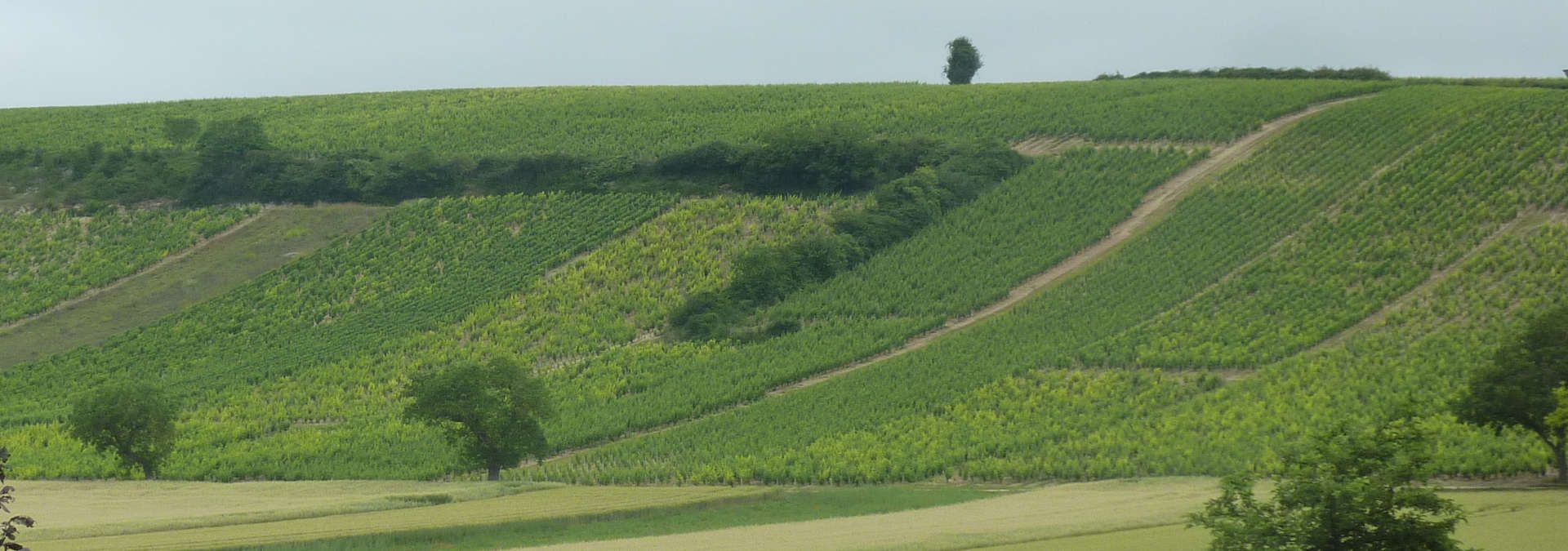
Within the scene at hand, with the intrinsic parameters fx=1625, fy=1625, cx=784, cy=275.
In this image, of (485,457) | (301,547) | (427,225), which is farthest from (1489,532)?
(427,225)

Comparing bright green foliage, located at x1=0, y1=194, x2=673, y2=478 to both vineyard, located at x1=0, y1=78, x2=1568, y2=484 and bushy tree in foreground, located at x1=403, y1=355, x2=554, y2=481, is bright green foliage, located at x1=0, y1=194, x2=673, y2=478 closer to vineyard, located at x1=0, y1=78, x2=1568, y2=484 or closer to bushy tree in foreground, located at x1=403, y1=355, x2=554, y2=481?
vineyard, located at x1=0, y1=78, x2=1568, y2=484

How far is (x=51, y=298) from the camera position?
83188 millimetres

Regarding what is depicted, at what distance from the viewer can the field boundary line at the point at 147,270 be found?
81812mm

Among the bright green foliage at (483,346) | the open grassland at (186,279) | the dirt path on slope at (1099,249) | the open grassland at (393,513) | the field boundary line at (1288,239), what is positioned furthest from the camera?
the open grassland at (186,279)

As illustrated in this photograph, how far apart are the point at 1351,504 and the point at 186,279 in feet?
244

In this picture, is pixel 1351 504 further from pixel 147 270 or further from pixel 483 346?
pixel 147 270

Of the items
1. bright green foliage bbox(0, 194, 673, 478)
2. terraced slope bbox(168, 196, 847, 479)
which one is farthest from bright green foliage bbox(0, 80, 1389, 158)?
terraced slope bbox(168, 196, 847, 479)

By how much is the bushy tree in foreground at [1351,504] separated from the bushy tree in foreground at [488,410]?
35.2 meters

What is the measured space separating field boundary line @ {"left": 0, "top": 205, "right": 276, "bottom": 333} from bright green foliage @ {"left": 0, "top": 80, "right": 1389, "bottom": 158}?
12503 mm

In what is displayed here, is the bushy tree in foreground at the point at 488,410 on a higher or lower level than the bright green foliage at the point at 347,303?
lower

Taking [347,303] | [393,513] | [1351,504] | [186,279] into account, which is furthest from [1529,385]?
[186,279]

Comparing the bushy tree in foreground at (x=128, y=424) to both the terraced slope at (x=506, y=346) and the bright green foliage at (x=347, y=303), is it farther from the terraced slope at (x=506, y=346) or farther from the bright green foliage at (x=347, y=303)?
the bright green foliage at (x=347, y=303)

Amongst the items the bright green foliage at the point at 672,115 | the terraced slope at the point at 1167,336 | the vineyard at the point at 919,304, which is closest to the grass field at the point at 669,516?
the terraced slope at the point at 1167,336

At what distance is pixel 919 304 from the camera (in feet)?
238
